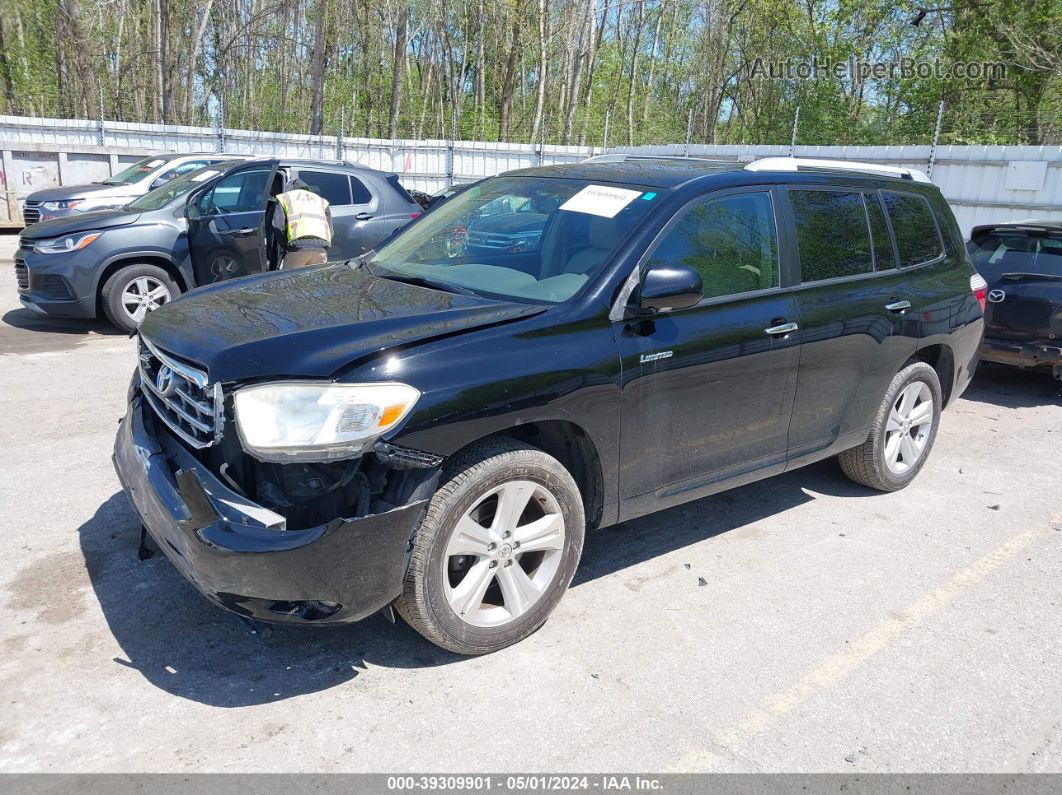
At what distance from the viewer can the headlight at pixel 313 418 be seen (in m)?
2.83

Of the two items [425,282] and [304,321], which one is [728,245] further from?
[304,321]

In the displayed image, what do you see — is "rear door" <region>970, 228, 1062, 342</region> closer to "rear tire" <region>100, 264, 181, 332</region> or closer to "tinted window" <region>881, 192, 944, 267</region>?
"tinted window" <region>881, 192, 944, 267</region>

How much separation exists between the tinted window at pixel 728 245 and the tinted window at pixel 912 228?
121cm

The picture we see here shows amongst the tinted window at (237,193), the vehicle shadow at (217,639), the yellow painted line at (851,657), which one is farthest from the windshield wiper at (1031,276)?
the tinted window at (237,193)

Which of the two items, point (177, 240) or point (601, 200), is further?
point (177, 240)

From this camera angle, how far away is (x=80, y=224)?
861cm

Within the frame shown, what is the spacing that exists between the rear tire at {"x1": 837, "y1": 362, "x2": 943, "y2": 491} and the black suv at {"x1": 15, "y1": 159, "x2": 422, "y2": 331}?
17.9ft

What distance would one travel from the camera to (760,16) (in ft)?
104

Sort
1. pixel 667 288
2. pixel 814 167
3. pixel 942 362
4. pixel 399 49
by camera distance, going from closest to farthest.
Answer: pixel 667 288
pixel 814 167
pixel 942 362
pixel 399 49

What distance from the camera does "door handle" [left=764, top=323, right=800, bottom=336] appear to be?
13.4 ft

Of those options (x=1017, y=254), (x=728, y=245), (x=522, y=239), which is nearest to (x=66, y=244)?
(x=522, y=239)

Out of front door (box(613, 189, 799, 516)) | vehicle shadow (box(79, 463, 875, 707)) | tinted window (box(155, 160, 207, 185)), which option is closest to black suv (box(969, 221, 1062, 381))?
front door (box(613, 189, 799, 516))

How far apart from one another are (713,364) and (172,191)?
7.61m

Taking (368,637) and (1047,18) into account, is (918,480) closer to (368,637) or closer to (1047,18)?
(368,637)
